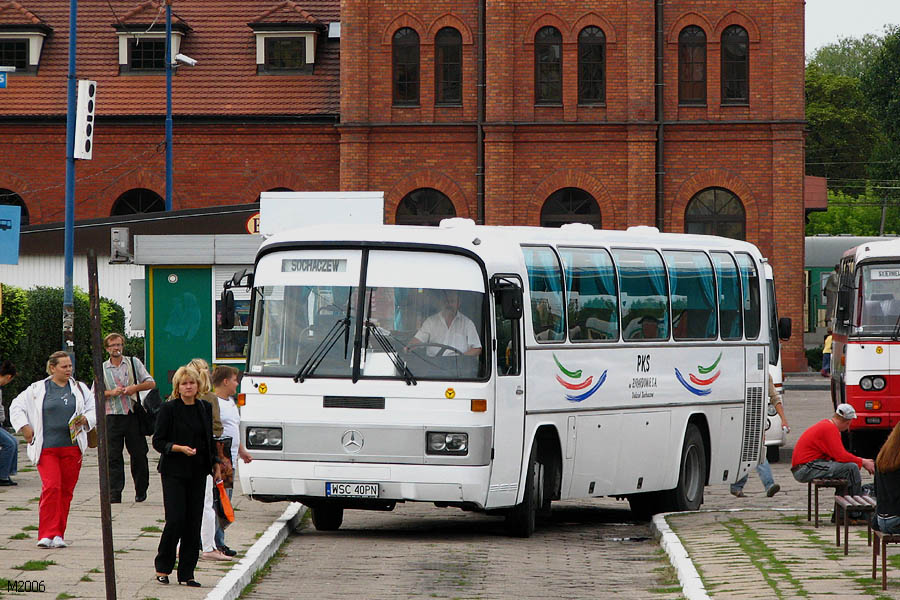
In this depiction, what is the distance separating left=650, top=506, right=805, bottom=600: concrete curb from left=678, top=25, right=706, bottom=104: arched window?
28097mm

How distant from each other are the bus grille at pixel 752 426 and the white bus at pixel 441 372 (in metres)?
2.44

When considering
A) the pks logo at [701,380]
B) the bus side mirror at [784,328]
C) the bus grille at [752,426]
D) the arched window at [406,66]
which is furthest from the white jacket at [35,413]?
the arched window at [406,66]

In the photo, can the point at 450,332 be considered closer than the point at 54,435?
No

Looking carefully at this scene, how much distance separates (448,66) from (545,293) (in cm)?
2956

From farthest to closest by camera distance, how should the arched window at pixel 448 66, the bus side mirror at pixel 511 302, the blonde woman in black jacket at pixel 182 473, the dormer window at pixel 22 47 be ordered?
the dormer window at pixel 22 47 → the arched window at pixel 448 66 → the bus side mirror at pixel 511 302 → the blonde woman in black jacket at pixel 182 473

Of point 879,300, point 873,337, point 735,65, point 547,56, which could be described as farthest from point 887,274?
point 547,56

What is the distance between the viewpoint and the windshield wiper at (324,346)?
14.2m

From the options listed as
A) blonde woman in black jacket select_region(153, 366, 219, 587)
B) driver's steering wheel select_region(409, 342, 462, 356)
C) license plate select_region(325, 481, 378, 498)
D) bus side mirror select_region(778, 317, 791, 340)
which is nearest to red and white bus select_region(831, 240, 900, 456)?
bus side mirror select_region(778, 317, 791, 340)

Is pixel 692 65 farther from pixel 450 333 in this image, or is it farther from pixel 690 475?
pixel 450 333

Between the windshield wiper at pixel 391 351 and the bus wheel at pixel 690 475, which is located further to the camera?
the bus wheel at pixel 690 475

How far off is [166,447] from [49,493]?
2.29 m

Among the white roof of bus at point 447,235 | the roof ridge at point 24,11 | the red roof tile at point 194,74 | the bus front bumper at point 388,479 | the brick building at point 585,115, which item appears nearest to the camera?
the bus front bumper at point 388,479

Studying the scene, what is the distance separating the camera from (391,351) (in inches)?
555

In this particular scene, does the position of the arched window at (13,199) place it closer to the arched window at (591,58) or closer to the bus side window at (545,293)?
the arched window at (591,58)
